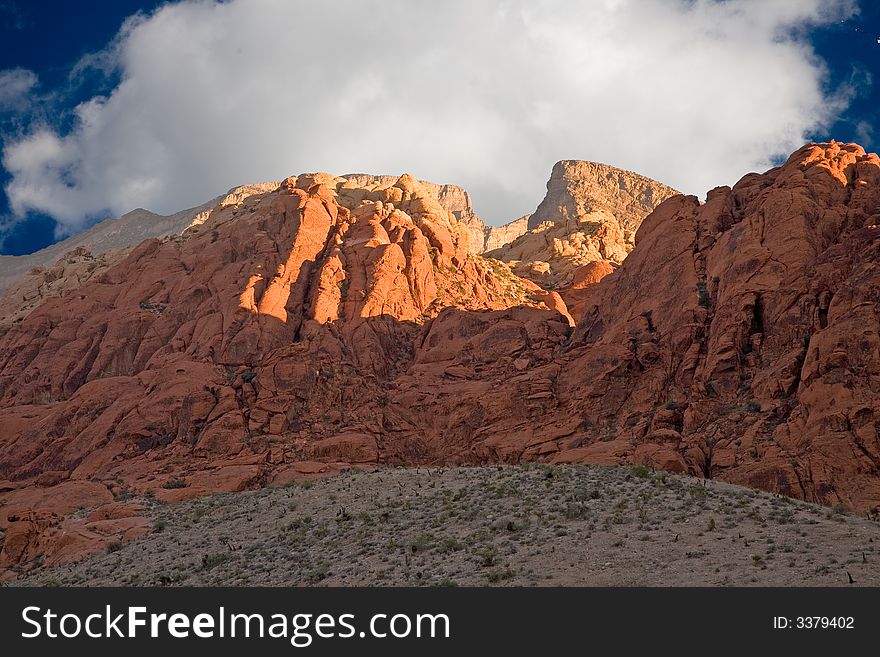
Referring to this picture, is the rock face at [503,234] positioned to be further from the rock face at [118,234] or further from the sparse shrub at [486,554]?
the sparse shrub at [486,554]

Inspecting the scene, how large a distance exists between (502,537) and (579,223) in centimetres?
7893

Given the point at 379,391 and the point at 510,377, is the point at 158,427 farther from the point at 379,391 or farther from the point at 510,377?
the point at 510,377

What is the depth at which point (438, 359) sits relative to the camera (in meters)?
57.1

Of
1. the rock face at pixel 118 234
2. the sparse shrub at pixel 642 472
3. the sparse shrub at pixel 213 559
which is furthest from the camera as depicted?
the rock face at pixel 118 234

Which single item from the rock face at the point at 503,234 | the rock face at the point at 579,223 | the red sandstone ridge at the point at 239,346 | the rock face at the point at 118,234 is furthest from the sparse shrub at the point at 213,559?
the rock face at the point at 503,234

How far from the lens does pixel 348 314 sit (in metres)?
59.9

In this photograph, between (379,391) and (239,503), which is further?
(379,391)

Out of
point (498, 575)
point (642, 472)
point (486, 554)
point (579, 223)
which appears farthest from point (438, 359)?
point (579, 223)

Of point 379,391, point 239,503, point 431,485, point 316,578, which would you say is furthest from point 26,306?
point 316,578

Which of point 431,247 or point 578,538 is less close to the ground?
point 431,247

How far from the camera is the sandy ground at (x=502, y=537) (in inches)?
882

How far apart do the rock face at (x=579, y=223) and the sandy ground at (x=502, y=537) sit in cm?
4709

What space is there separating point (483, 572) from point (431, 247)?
48.5 meters
